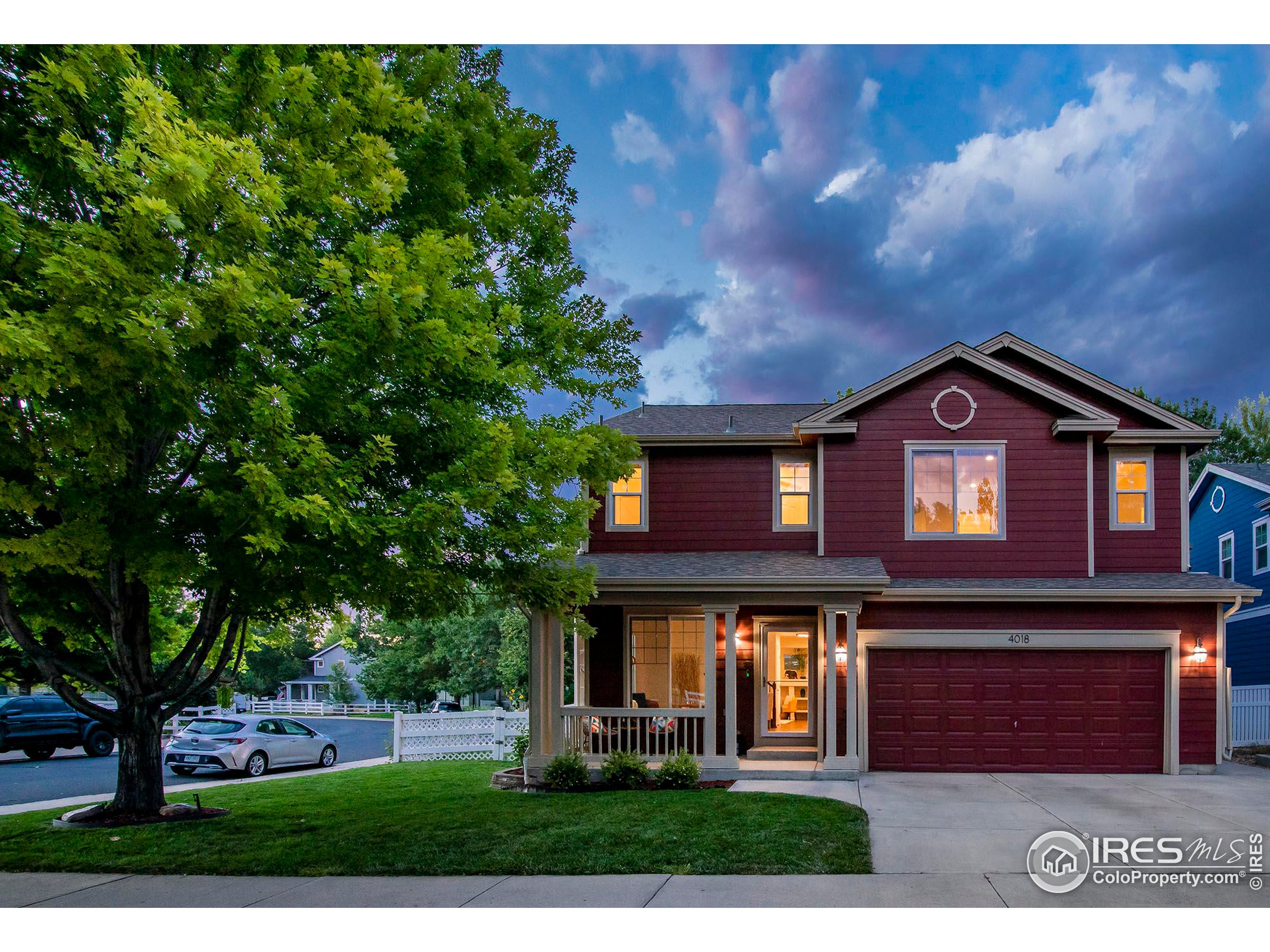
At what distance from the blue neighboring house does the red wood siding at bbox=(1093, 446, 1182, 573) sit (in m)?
6.85

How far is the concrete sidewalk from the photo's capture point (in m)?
6.52

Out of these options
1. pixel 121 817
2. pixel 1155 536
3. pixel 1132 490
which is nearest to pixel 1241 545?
pixel 1155 536

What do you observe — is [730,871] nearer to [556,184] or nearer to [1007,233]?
[556,184]

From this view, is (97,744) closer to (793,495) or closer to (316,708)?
(793,495)

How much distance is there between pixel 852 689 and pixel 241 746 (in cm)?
1209

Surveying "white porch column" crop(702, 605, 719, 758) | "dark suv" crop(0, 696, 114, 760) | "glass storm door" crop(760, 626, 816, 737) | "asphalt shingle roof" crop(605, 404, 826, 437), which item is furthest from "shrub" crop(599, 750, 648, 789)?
"dark suv" crop(0, 696, 114, 760)

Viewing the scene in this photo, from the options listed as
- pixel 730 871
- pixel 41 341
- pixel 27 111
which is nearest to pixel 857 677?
pixel 730 871

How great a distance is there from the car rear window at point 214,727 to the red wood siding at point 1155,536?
658 inches

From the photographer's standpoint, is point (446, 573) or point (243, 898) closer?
point (243, 898)

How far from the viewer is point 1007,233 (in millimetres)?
21500

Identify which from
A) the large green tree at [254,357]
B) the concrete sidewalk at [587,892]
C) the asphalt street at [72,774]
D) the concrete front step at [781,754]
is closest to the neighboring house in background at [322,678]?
the asphalt street at [72,774]

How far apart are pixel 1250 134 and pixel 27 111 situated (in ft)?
52.5

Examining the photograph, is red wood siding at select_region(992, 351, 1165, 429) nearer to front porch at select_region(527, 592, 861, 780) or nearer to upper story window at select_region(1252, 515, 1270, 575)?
front porch at select_region(527, 592, 861, 780)

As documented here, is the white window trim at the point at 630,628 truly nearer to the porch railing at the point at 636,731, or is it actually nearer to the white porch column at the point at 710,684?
the porch railing at the point at 636,731
